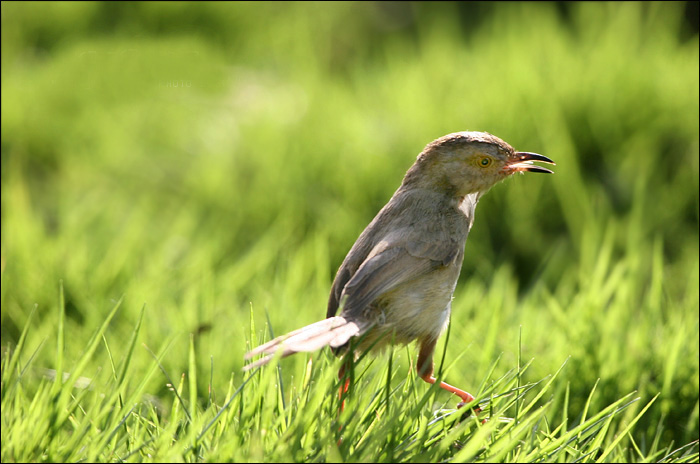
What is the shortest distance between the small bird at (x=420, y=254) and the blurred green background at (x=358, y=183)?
63cm

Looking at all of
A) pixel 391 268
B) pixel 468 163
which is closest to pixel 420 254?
pixel 391 268

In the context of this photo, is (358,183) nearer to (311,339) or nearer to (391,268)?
(391,268)

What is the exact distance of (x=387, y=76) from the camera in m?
6.02

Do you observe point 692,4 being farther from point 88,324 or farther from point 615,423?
point 88,324

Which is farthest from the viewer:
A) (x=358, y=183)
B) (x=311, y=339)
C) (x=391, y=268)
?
(x=358, y=183)

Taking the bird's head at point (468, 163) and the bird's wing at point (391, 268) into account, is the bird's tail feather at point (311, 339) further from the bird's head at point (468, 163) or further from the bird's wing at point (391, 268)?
the bird's head at point (468, 163)

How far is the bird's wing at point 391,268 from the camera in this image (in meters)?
2.23

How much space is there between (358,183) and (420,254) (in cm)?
251

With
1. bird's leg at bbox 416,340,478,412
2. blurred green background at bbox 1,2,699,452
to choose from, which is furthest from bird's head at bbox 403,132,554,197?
blurred green background at bbox 1,2,699,452

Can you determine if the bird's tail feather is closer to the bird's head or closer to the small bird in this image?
the small bird

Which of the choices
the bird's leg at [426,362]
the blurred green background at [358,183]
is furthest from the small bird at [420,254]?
the blurred green background at [358,183]

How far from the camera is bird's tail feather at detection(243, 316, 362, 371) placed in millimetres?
1848

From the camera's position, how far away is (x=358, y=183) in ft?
15.8

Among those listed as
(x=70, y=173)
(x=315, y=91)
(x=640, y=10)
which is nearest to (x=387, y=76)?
(x=315, y=91)
